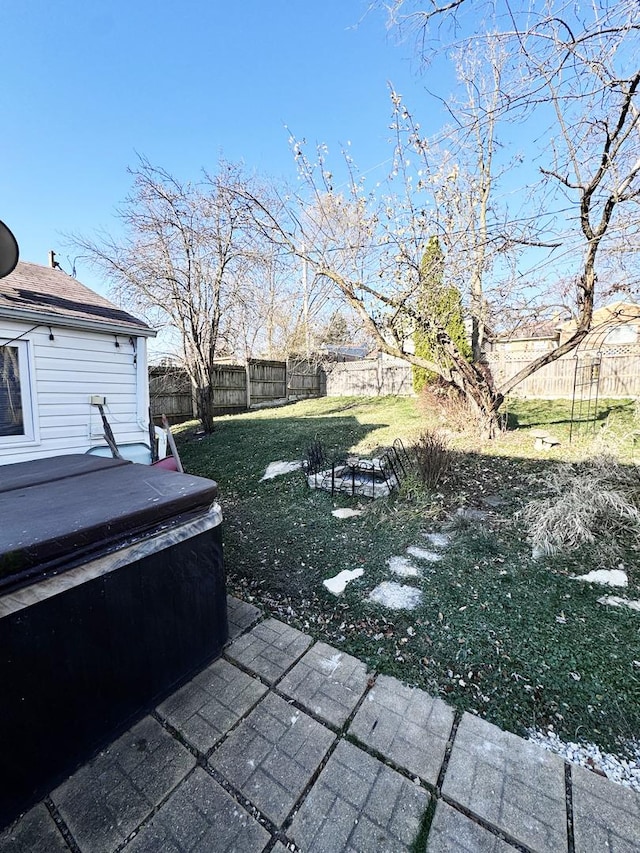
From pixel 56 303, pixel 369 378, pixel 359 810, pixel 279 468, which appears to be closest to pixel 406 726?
pixel 359 810

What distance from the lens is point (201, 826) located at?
1044 millimetres

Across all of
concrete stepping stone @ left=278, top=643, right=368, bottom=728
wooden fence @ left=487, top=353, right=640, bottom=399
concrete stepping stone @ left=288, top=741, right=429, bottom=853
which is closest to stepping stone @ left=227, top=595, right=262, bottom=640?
concrete stepping stone @ left=278, top=643, right=368, bottom=728

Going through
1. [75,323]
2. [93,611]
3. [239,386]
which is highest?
[75,323]

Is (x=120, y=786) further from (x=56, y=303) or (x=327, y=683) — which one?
(x=56, y=303)

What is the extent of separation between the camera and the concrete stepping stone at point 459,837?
97 centimetres

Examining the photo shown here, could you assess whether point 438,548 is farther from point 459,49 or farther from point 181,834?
point 459,49

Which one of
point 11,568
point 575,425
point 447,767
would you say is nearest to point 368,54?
point 11,568

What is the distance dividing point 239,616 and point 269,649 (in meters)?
0.33

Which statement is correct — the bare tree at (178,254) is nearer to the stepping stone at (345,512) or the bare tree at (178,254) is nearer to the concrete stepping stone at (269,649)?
the stepping stone at (345,512)

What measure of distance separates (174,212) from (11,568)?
736 cm

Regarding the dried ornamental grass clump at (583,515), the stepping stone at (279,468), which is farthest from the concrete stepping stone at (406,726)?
the stepping stone at (279,468)

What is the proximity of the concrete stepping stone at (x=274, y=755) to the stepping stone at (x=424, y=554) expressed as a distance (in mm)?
1412

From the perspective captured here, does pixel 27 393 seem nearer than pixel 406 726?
No

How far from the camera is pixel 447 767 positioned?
1179 mm
